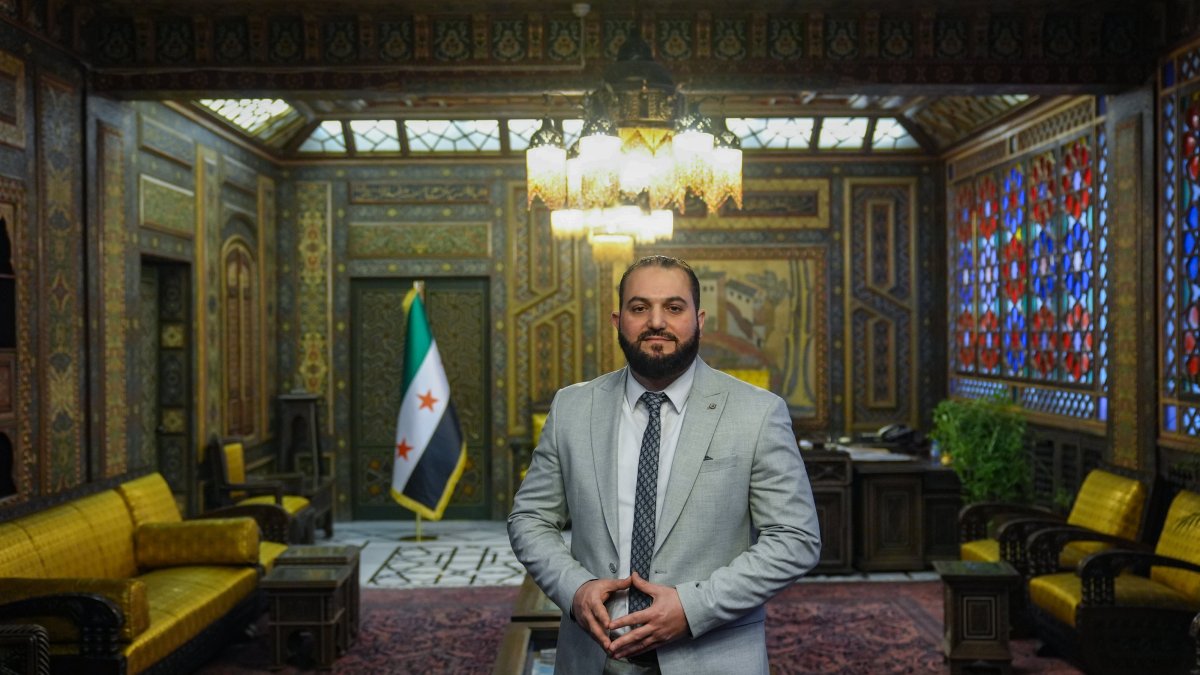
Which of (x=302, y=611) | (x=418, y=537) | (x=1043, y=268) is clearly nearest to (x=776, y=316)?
(x=1043, y=268)

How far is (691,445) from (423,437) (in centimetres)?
665

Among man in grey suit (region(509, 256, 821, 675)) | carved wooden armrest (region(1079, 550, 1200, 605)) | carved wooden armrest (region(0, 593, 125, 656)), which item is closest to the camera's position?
man in grey suit (region(509, 256, 821, 675))

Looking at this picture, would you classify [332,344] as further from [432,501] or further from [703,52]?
[703,52]

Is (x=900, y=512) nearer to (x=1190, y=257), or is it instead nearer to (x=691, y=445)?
(x=1190, y=257)

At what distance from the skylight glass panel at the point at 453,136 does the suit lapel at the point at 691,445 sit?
323 inches

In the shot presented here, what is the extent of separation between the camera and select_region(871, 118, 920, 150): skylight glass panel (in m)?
10.3

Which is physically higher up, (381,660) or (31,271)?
(31,271)

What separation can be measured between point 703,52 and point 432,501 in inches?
163

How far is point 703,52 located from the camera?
21.6 ft

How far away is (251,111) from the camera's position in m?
9.04

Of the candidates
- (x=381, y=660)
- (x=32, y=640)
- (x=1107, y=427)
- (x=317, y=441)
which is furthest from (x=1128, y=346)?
(x=317, y=441)

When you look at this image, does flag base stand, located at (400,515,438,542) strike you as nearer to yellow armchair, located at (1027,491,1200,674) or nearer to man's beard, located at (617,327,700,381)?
yellow armchair, located at (1027,491,1200,674)

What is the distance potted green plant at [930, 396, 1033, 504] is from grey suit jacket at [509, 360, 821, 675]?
5666 mm

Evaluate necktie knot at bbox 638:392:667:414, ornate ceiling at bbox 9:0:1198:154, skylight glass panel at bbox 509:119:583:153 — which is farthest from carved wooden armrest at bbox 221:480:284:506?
necktie knot at bbox 638:392:667:414
